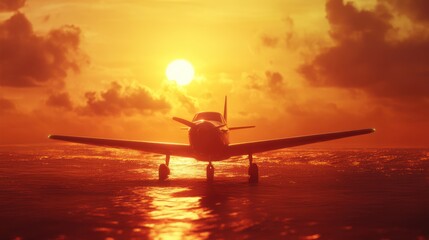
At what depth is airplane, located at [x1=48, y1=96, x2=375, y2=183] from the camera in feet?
67.9

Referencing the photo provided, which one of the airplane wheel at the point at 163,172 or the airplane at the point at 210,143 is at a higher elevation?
the airplane at the point at 210,143

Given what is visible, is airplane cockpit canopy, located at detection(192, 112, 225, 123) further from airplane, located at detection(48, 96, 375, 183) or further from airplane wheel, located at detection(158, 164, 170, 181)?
Result: airplane wheel, located at detection(158, 164, 170, 181)

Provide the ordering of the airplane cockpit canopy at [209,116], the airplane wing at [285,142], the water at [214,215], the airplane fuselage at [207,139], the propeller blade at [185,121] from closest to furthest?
the water at [214,215] → the airplane fuselage at [207,139] → the propeller blade at [185,121] → the airplane cockpit canopy at [209,116] → the airplane wing at [285,142]

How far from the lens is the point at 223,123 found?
22625mm

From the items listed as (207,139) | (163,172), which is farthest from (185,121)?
(163,172)

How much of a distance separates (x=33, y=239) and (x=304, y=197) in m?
9.86

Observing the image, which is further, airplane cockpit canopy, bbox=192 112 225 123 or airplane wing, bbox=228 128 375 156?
airplane wing, bbox=228 128 375 156

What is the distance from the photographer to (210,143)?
67.7 feet

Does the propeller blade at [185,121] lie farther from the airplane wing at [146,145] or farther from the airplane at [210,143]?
the airplane wing at [146,145]

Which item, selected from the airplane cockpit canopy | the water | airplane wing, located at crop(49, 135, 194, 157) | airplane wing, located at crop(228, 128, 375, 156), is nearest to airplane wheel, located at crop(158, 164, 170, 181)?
airplane wing, located at crop(49, 135, 194, 157)

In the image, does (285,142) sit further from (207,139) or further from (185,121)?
(185,121)

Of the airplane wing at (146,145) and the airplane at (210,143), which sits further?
the airplane wing at (146,145)

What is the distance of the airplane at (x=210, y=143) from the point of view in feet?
67.9

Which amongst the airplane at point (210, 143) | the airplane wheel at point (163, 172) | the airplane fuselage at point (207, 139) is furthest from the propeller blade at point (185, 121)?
the airplane wheel at point (163, 172)
